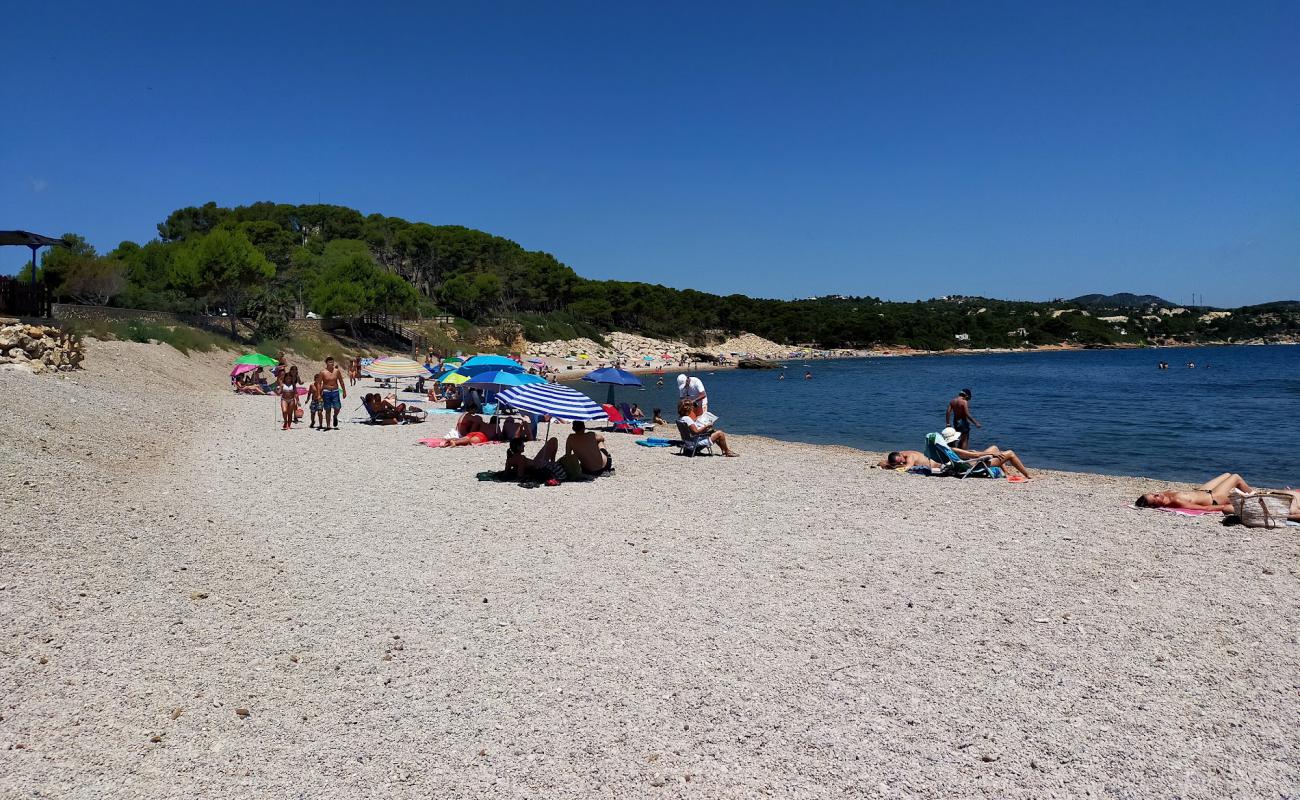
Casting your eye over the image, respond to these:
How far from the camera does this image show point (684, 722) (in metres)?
4.27

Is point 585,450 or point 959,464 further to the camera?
point 959,464

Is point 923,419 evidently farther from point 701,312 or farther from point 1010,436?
point 701,312

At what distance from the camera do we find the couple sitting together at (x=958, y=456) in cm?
1241

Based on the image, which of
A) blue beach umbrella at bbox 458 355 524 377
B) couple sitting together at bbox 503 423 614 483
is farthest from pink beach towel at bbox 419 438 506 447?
blue beach umbrella at bbox 458 355 524 377

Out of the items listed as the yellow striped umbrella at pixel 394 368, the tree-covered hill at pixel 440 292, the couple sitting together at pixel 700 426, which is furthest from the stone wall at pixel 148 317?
the couple sitting together at pixel 700 426

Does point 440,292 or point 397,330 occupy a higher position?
point 440,292

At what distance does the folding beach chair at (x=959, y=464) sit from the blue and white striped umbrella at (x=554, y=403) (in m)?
5.18

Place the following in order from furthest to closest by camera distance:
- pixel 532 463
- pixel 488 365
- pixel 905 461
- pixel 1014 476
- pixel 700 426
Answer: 1. pixel 488 365
2. pixel 700 426
3. pixel 905 461
4. pixel 1014 476
5. pixel 532 463

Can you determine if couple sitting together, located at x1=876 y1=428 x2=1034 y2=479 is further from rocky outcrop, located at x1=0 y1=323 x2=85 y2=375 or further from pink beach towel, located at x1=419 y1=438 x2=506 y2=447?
rocky outcrop, located at x1=0 y1=323 x2=85 y2=375

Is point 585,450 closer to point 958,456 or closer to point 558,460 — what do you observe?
point 558,460

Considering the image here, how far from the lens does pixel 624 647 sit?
17.3 feet

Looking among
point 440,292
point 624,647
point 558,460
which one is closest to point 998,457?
point 558,460

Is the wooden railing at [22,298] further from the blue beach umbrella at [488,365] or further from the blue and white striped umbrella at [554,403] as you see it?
the blue and white striped umbrella at [554,403]

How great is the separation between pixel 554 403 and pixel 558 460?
2.93 ft
